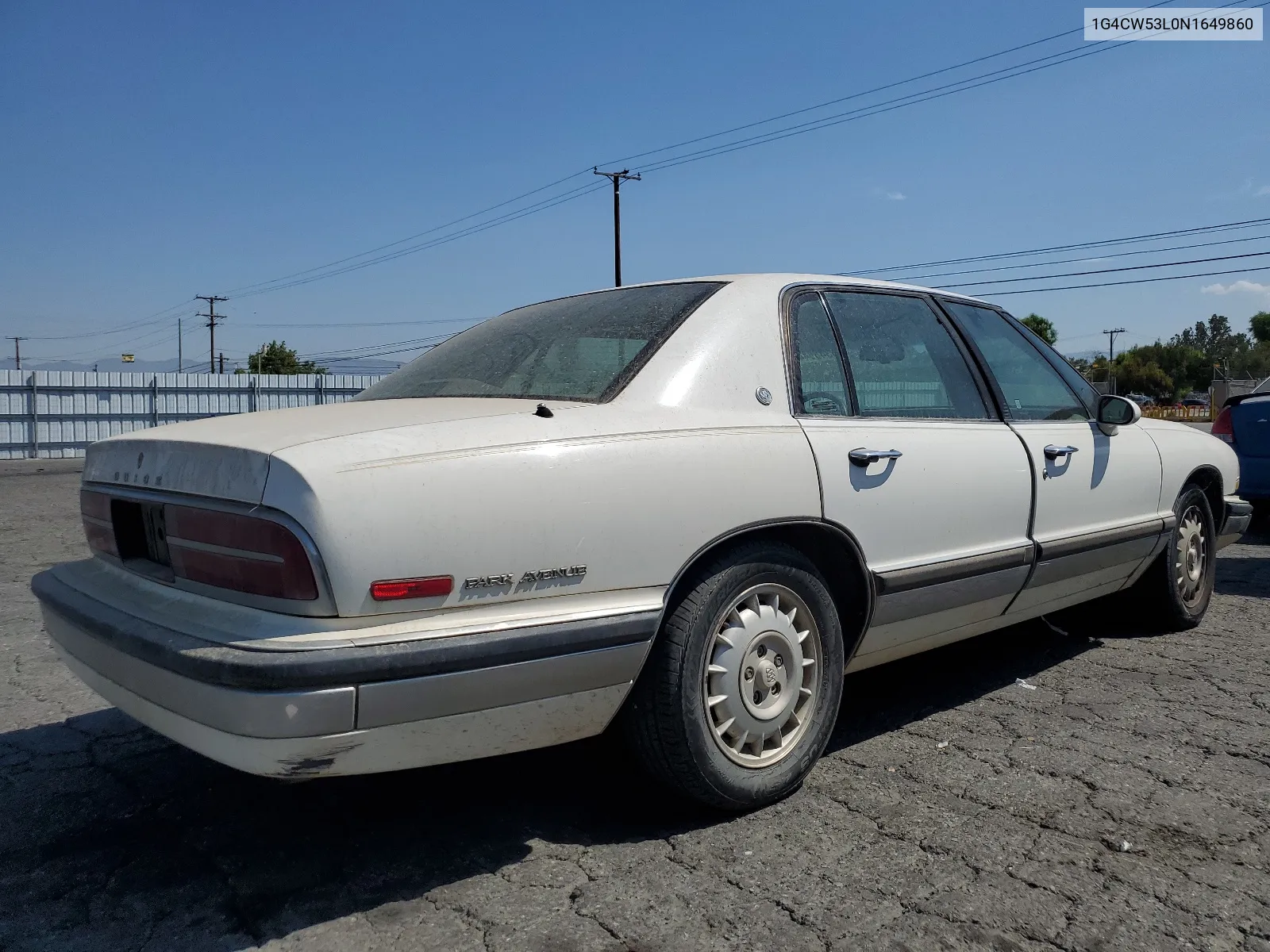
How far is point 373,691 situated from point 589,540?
1.93 feet

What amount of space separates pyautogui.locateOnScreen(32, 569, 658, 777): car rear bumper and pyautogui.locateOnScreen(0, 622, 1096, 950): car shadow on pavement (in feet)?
1.28

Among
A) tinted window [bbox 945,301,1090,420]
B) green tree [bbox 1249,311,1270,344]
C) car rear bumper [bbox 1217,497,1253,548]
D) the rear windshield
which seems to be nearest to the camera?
the rear windshield

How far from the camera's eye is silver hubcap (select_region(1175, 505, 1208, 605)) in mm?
4781

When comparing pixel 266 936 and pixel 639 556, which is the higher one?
pixel 639 556

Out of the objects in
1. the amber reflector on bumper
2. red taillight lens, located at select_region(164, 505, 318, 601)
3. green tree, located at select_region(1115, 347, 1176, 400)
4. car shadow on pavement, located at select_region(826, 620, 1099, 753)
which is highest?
green tree, located at select_region(1115, 347, 1176, 400)

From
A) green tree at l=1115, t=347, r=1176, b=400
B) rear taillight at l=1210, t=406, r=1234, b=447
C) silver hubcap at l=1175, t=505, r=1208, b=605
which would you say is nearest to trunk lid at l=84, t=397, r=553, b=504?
silver hubcap at l=1175, t=505, r=1208, b=605

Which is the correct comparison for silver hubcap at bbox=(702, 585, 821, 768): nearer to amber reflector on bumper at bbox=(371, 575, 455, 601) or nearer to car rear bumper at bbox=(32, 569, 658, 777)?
car rear bumper at bbox=(32, 569, 658, 777)

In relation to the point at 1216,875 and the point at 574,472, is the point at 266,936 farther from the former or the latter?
the point at 1216,875

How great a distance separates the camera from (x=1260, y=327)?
12062 cm

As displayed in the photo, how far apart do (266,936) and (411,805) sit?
72 centimetres

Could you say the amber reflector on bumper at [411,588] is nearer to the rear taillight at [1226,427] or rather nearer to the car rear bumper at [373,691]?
the car rear bumper at [373,691]

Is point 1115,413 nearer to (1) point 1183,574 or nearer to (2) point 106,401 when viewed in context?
(1) point 1183,574

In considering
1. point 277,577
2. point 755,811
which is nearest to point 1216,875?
point 755,811

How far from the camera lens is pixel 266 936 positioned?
2.11 metres
